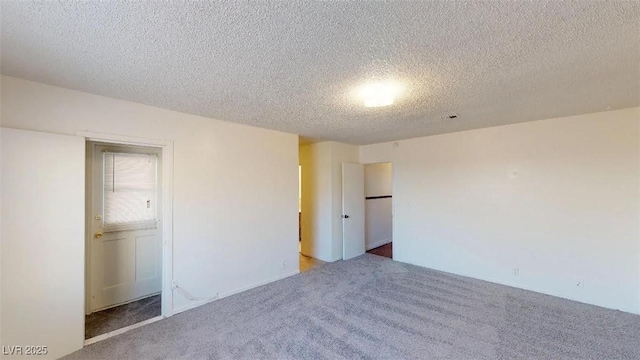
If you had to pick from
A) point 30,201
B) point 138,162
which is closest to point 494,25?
point 30,201

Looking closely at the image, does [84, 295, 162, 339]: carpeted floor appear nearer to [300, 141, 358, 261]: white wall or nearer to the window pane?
the window pane

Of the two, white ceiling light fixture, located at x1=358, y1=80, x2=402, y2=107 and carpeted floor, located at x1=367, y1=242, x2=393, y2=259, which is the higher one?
white ceiling light fixture, located at x1=358, y1=80, x2=402, y2=107

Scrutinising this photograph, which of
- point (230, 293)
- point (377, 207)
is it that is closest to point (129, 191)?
point (230, 293)

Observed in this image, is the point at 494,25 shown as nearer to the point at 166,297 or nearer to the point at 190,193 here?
the point at 190,193

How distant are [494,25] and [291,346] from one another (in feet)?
9.63

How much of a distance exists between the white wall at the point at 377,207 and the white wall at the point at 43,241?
5069 millimetres

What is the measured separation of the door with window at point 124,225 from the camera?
3117mm

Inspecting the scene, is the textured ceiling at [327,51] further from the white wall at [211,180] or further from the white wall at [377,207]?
the white wall at [377,207]

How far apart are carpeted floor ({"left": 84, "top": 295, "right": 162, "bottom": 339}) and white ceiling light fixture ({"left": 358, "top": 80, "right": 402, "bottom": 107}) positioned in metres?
3.46

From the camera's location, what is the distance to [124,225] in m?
3.33

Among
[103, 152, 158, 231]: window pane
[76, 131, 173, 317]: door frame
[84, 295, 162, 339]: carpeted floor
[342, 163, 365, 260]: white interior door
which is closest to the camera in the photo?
[84, 295, 162, 339]: carpeted floor

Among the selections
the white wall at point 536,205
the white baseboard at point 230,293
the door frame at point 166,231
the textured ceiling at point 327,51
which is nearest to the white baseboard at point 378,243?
the white wall at point 536,205

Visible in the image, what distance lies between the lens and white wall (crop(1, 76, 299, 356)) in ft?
7.78

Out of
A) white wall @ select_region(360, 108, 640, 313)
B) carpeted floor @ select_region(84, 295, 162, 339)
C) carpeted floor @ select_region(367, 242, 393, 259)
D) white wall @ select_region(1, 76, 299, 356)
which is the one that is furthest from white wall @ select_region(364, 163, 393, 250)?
carpeted floor @ select_region(84, 295, 162, 339)
